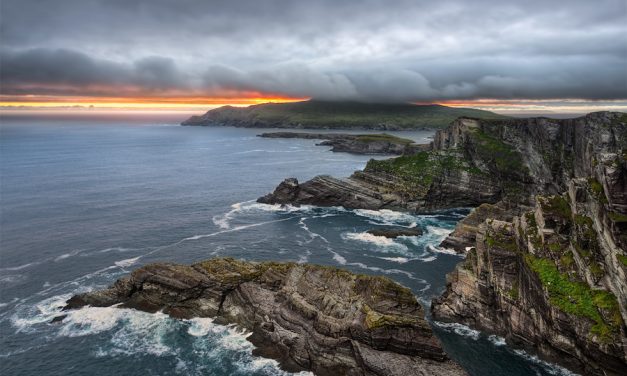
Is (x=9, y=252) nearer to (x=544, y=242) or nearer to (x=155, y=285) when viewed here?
(x=155, y=285)

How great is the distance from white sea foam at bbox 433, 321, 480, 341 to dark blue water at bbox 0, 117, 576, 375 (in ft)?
1.10

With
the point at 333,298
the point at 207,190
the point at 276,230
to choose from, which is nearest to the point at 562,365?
the point at 333,298

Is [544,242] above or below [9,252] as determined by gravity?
above

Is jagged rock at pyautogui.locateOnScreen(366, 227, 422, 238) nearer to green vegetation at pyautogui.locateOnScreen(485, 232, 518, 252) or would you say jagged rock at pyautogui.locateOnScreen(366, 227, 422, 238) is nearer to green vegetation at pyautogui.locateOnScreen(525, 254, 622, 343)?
green vegetation at pyautogui.locateOnScreen(485, 232, 518, 252)

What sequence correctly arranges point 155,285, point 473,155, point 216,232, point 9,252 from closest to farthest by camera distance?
1. point 155,285
2. point 9,252
3. point 216,232
4. point 473,155

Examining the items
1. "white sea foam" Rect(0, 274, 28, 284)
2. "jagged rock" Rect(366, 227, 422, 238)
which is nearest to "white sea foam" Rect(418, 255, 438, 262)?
"jagged rock" Rect(366, 227, 422, 238)

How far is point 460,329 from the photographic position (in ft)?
230

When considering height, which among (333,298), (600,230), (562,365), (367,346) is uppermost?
(600,230)

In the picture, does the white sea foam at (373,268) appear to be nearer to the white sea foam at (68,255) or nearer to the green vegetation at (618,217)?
the green vegetation at (618,217)

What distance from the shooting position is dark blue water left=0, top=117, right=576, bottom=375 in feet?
206

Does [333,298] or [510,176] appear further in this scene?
[510,176]

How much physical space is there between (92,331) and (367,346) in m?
45.9

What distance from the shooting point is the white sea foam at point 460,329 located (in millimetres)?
68188

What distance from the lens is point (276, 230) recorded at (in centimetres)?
12600
